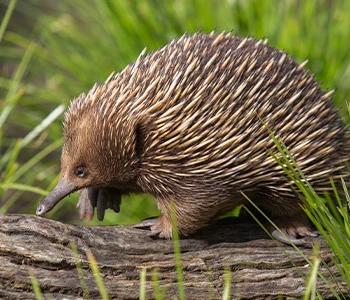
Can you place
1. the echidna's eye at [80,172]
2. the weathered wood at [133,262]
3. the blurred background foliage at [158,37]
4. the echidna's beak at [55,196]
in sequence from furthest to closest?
the blurred background foliage at [158,37], the echidna's eye at [80,172], the echidna's beak at [55,196], the weathered wood at [133,262]

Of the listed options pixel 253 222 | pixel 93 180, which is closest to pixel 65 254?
pixel 93 180

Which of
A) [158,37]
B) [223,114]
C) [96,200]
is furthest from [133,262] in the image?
[158,37]

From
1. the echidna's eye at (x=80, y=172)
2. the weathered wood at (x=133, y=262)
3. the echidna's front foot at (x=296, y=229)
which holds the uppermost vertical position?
the echidna's eye at (x=80, y=172)

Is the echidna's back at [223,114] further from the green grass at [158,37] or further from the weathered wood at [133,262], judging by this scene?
the green grass at [158,37]

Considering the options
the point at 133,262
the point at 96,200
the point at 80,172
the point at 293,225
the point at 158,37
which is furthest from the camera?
the point at 158,37

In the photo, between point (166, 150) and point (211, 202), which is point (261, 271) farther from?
point (166, 150)

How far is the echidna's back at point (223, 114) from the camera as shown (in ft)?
8.93

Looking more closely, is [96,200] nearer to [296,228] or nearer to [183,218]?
[183,218]

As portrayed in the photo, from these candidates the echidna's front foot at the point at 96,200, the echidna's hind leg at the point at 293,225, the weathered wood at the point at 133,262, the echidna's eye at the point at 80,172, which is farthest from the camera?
the echidna's front foot at the point at 96,200

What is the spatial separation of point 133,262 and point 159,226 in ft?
0.85

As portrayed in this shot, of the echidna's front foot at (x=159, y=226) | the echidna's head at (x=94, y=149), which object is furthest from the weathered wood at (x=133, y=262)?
the echidna's head at (x=94, y=149)

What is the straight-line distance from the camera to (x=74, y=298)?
244 cm

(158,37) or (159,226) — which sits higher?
(158,37)

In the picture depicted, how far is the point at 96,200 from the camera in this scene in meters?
3.10
